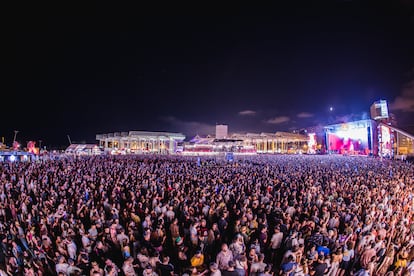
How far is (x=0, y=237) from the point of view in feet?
23.5

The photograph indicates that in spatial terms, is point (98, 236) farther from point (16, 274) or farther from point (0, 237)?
point (0, 237)

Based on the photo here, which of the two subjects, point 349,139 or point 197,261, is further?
point 349,139

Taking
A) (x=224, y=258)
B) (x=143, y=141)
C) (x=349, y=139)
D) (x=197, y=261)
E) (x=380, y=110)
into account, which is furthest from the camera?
(x=143, y=141)

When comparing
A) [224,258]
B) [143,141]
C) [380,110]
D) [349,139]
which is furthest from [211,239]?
[143,141]

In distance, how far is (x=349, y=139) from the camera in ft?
210

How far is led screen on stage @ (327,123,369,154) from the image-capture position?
188ft

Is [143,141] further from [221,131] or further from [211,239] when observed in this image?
[211,239]

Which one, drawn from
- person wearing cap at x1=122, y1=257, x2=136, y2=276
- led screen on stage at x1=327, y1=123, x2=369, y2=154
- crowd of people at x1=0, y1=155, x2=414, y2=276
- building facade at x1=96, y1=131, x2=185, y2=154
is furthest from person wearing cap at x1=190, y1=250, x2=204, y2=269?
led screen on stage at x1=327, y1=123, x2=369, y2=154

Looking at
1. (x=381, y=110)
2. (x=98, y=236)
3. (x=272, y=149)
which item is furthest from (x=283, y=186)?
(x=272, y=149)

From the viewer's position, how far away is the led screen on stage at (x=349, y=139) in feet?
188

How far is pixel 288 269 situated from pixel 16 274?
5.28m

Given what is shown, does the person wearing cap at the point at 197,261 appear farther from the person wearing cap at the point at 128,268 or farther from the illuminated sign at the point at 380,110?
the illuminated sign at the point at 380,110

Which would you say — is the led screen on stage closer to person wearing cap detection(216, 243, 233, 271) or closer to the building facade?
the building facade

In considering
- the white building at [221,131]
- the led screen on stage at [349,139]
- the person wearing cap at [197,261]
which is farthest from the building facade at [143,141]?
the person wearing cap at [197,261]
